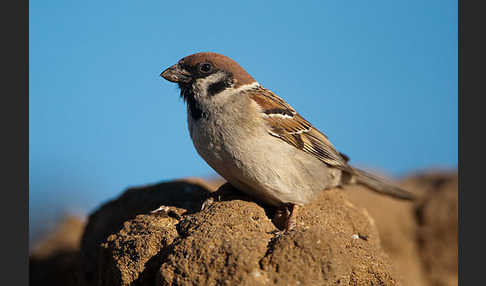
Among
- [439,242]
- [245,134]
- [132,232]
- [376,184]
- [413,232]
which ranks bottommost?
[439,242]

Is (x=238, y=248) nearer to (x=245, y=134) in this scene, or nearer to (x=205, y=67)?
(x=245, y=134)

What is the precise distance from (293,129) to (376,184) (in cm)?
195

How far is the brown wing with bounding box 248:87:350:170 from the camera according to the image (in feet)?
15.9

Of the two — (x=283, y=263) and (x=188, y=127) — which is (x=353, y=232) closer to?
(x=283, y=263)

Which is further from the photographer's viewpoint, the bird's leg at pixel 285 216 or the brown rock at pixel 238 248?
the bird's leg at pixel 285 216

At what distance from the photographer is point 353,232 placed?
4.91 m

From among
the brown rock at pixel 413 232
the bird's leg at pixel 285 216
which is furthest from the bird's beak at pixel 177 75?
the brown rock at pixel 413 232

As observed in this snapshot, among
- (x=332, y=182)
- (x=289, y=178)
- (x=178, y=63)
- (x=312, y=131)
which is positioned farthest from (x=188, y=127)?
(x=332, y=182)

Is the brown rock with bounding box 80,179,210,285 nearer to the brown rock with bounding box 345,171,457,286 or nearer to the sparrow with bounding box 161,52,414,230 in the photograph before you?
the sparrow with bounding box 161,52,414,230

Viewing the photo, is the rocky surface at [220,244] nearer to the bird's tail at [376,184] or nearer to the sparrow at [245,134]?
the sparrow at [245,134]

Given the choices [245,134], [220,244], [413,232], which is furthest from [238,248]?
[413,232]

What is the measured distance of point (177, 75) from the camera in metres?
4.73

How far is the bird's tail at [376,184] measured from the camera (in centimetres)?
611

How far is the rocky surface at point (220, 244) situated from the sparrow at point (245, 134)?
0.24 metres
